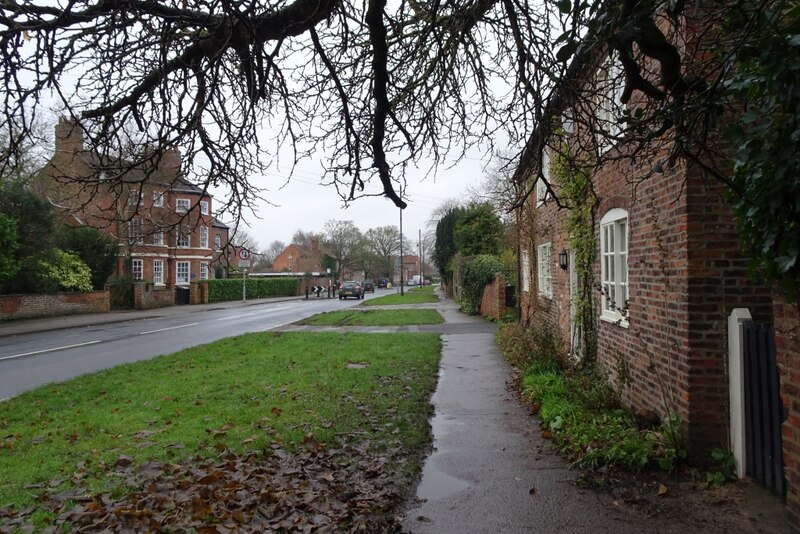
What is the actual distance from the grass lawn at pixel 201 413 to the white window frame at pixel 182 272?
1500 inches

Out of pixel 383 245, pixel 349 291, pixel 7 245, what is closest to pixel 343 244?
pixel 383 245

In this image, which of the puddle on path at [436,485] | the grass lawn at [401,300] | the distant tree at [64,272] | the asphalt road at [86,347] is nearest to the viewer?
the puddle on path at [436,485]

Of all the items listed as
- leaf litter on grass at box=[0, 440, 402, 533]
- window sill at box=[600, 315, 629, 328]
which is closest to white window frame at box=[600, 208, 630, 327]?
window sill at box=[600, 315, 629, 328]

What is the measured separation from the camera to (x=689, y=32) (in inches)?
189

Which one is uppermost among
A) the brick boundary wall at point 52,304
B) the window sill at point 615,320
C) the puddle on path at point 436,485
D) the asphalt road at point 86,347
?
the window sill at point 615,320

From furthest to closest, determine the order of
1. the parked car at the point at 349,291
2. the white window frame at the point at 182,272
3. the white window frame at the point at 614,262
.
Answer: the white window frame at the point at 182,272, the parked car at the point at 349,291, the white window frame at the point at 614,262

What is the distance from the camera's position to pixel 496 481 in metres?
4.69

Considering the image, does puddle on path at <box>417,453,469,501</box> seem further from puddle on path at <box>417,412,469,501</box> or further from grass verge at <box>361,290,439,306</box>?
grass verge at <box>361,290,439,306</box>

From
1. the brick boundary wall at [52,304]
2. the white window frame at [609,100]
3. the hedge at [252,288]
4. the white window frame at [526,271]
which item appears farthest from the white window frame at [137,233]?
the hedge at [252,288]

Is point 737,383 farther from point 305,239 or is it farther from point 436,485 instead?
point 305,239

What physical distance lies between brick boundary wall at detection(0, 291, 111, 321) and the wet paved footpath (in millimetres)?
23032

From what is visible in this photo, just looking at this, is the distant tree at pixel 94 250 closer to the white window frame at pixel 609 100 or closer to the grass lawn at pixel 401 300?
the grass lawn at pixel 401 300

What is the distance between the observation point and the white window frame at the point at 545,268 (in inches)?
464

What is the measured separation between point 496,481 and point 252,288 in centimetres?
4337
